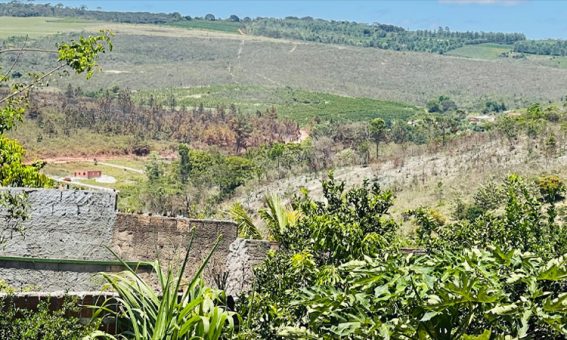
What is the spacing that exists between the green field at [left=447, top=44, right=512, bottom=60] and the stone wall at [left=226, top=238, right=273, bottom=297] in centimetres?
14725

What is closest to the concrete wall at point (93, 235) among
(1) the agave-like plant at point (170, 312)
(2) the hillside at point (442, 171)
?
(1) the agave-like plant at point (170, 312)

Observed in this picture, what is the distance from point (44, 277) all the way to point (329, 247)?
469cm

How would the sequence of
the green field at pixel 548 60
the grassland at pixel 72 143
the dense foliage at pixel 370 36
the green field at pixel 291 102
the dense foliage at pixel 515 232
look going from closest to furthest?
the dense foliage at pixel 515 232
the grassland at pixel 72 143
the green field at pixel 291 102
the green field at pixel 548 60
the dense foliage at pixel 370 36

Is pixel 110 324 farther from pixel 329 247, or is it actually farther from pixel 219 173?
pixel 219 173

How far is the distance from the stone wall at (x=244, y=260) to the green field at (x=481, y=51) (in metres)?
147

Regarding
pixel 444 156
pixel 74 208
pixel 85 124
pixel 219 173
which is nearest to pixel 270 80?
pixel 85 124

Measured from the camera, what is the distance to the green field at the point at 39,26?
11794 centimetres

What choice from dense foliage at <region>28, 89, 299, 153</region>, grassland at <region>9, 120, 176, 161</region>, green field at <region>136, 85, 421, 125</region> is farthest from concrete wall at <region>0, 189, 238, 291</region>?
green field at <region>136, 85, 421, 125</region>

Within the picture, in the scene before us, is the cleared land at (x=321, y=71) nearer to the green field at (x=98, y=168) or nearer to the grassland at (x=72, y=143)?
the grassland at (x=72, y=143)

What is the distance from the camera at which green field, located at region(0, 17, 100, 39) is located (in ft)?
387

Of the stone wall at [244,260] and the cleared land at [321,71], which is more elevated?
the stone wall at [244,260]

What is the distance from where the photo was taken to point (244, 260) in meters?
11.1

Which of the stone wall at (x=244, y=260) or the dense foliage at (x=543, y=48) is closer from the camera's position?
the stone wall at (x=244, y=260)

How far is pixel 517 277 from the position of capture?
5.59 m
